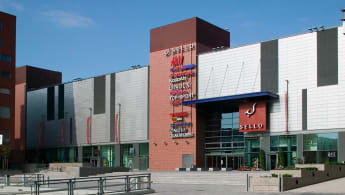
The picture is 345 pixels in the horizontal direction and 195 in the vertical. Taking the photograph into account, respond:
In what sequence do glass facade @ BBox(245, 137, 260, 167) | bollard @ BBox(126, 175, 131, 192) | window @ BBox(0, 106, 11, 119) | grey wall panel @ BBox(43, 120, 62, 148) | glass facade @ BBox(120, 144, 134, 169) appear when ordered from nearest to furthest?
bollard @ BBox(126, 175, 131, 192) → glass facade @ BBox(245, 137, 260, 167) → glass facade @ BBox(120, 144, 134, 169) → window @ BBox(0, 106, 11, 119) → grey wall panel @ BBox(43, 120, 62, 148)

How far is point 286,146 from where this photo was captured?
5334cm

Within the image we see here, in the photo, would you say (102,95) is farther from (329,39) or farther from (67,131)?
(329,39)

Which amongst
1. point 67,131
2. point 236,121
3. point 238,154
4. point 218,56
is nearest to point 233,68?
point 218,56

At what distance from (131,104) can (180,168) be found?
54.4ft

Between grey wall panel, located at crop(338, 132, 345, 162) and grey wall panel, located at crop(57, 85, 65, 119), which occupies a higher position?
grey wall panel, located at crop(57, 85, 65, 119)

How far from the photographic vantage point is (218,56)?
59.8 m

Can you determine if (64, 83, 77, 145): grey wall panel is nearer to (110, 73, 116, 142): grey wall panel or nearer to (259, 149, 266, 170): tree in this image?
(110, 73, 116, 142): grey wall panel

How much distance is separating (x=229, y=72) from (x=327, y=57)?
41.2ft

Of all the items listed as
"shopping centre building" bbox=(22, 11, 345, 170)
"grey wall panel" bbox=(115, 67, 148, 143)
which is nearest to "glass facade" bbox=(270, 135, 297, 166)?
"shopping centre building" bbox=(22, 11, 345, 170)

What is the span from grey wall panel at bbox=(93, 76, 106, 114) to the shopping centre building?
17 centimetres

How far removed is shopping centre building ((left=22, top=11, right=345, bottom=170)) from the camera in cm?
5091

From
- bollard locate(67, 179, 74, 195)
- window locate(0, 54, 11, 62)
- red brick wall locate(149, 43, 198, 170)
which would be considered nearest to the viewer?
bollard locate(67, 179, 74, 195)

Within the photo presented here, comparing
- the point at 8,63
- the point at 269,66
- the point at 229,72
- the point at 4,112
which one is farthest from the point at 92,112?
the point at 269,66

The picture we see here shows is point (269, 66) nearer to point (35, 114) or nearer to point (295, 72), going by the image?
point (295, 72)
